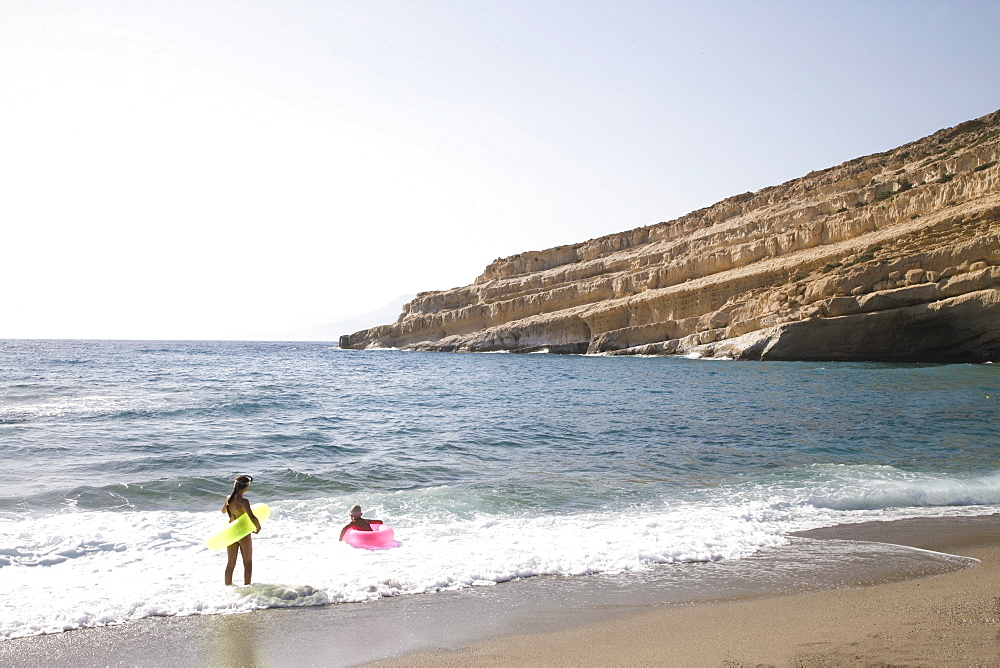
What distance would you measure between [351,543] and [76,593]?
2.55 metres

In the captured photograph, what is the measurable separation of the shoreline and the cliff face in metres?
31.7

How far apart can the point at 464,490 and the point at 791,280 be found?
38.9 m

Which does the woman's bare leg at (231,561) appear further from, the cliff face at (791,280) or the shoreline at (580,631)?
the cliff face at (791,280)

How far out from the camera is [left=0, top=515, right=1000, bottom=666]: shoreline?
4.49 meters

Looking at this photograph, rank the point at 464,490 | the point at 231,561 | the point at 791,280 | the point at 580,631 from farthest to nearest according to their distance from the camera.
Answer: the point at 791,280
the point at 464,490
the point at 231,561
the point at 580,631

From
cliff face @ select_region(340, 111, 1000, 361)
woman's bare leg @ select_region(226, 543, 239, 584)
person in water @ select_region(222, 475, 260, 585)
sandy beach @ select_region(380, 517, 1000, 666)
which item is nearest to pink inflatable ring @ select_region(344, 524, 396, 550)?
person in water @ select_region(222, 475, 260, 585)

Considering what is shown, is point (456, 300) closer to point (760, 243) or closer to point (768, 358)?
point (760, 243)

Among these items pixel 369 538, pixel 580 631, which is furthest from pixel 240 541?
pixel 580 631

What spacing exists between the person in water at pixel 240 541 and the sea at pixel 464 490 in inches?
6.7

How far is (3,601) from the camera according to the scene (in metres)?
5.64

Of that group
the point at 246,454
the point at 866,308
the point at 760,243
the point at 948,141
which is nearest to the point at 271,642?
the point at 246,454

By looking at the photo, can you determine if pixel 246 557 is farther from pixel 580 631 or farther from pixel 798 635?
pixel 798 635

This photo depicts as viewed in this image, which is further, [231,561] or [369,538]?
[369,538]

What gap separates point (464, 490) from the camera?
9914 mm
